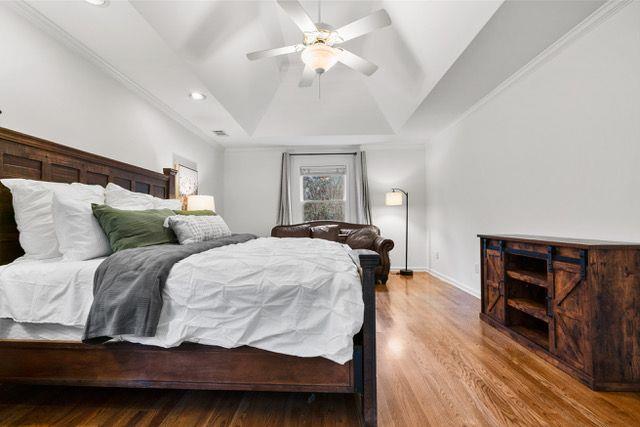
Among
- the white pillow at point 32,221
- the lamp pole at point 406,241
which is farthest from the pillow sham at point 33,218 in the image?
the lamp pole at point 406,241

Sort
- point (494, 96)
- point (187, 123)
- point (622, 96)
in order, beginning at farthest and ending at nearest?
point (187, 123)
point (494, 96)
point (622, 96)

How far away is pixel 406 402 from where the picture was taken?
1.61 m

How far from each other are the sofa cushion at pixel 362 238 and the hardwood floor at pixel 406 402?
269 cm

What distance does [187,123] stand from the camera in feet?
13.9

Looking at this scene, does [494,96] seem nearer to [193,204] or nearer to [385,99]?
[385,99]

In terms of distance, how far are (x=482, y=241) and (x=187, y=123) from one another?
13.2 ft

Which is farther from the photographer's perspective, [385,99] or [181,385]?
[385,99]

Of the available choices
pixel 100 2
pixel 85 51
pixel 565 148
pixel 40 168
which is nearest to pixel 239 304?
pixel 40 168

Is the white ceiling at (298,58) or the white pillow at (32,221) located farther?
the white ceiling at (298,58)

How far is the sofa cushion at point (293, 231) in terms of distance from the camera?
5.35 meters

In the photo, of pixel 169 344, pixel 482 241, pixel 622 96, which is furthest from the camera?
pixel 482 241

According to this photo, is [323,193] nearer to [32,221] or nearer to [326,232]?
[326,232]

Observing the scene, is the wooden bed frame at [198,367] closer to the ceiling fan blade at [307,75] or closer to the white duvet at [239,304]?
the white duvet at [239,304]

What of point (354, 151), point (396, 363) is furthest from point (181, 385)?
point (354, 151)
